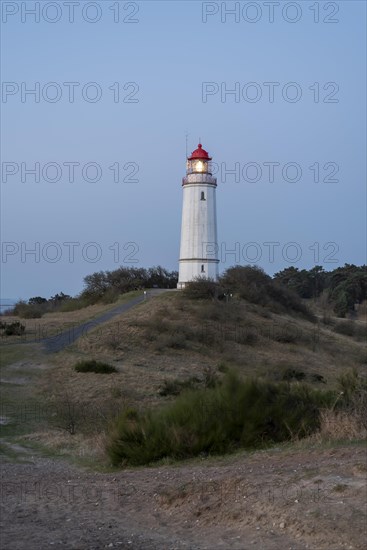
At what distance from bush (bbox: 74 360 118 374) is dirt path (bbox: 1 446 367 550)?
15357 mm

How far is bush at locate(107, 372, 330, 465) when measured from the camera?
1138 centimetres

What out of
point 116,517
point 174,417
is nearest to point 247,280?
point 174,417

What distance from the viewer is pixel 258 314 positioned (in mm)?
43438

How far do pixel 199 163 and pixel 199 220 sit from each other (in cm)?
368

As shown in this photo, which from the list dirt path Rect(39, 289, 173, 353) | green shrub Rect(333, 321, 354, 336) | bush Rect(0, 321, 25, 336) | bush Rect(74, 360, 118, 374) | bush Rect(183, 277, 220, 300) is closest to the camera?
bush Rect(74, 360, 118, 374)

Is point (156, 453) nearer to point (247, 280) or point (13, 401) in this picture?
point (13, 401)

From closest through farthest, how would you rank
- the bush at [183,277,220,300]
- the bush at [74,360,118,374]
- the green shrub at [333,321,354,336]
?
the bush at [74,360,118,374] < the bush at [183,277,220,300] < the green shrub at [333,321,354,336]

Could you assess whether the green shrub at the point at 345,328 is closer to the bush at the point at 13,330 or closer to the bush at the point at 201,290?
the bush at the point at 201,290

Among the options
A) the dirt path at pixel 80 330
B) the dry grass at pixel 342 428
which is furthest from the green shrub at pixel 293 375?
the dry grass at pixel 342 428

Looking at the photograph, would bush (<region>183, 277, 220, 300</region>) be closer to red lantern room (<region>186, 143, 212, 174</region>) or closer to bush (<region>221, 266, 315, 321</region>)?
bush (<region>221, 266, 315, 321</region>)

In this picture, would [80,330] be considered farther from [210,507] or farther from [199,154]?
[210,507]

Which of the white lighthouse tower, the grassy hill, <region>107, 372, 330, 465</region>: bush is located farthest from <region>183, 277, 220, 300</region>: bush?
<region>107, 372, 330, 465</region>: bush

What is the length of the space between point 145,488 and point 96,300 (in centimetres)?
4854

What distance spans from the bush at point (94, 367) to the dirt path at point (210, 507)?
15.4 metres
